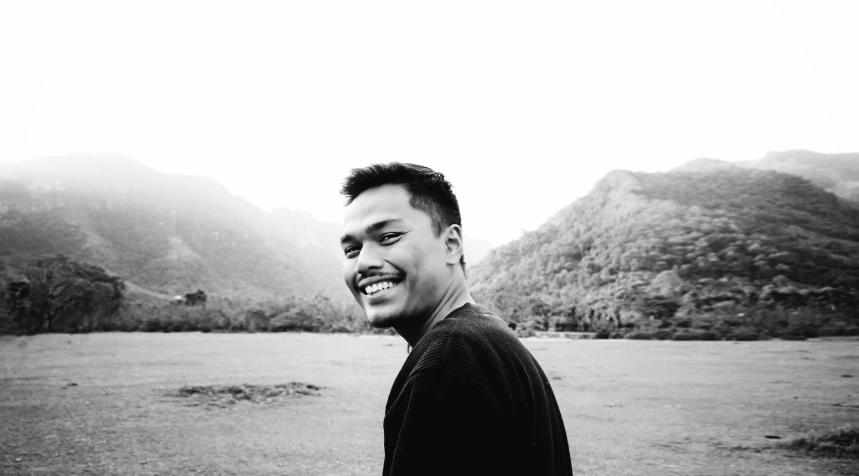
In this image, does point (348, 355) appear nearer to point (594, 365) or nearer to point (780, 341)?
point (594, 365)

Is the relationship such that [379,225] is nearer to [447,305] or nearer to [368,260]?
[368,260]

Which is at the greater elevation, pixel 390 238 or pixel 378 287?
pixel 390 238

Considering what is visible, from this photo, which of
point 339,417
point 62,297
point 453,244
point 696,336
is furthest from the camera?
point 62,297

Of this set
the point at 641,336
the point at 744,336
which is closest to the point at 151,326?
the point at 641,336

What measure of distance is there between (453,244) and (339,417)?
6969 mm

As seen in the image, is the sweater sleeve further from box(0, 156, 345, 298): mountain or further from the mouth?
box(0, 156, 345, 298): mountain

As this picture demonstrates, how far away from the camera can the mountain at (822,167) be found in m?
66.8

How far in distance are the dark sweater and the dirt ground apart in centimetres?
448

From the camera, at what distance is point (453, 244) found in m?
1.38

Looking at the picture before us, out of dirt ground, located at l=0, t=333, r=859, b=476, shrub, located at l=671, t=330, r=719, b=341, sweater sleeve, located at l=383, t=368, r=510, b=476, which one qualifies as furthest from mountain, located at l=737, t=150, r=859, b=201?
sweater sleeve, located at l=383, t=368, r=510, b=476

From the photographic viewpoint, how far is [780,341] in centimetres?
2356

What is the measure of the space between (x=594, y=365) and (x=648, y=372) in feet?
6.27

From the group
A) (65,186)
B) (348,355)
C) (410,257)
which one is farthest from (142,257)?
(410,257)

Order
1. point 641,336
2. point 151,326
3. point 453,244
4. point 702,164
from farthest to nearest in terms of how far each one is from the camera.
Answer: point 702,164
point 151,326
point 641,336
point 453,244
